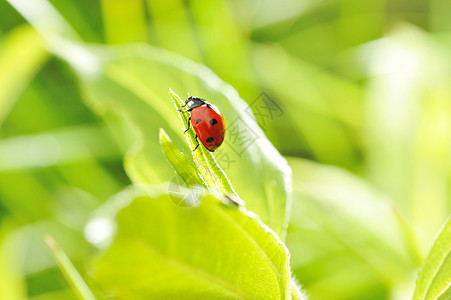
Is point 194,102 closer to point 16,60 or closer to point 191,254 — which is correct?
point 191,254

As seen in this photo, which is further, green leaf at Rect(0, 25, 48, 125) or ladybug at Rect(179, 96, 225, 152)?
green leaf at Rect(0, 25, 48, 125)

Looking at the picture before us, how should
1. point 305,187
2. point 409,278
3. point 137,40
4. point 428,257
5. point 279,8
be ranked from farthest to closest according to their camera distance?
point 279,8 < point 137,40 < point 305,187 < point 409,278 < point 428,257

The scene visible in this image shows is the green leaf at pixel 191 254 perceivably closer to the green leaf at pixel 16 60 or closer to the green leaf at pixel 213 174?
the green leaf at pixel 213 174

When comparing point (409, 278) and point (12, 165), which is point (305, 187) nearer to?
point (409, 278)

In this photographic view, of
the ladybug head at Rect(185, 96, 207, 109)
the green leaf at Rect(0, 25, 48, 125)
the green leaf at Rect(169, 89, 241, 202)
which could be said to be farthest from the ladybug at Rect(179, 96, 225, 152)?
the green leaf at Rect(0, 25, 48, 125)

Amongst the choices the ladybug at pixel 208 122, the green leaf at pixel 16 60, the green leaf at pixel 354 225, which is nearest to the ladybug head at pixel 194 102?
the ladybug at pixel 208 122

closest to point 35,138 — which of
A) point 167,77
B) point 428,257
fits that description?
point 167,77

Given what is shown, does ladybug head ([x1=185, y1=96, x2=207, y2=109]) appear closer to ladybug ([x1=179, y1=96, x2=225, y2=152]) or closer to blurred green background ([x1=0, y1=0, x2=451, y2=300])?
ladybug ([x1=179, y1=96, x2=225, y2=152])
